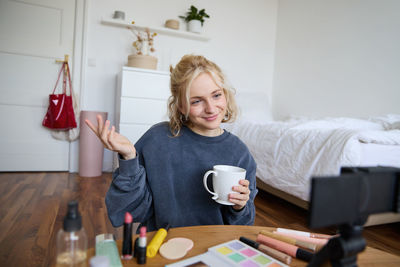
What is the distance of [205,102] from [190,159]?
0.58 ft

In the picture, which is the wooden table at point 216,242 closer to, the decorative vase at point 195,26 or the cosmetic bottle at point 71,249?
the cosmetic bottle at point 71,249

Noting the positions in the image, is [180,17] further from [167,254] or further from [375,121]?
[167,254]

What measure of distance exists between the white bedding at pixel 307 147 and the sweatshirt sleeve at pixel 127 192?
1221mm

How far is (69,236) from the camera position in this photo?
0.41 meters

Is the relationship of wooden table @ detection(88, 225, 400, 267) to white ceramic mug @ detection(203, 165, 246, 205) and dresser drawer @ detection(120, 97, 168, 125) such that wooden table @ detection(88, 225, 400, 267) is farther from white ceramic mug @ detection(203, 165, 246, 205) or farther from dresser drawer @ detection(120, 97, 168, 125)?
dresser drawer @ detection(120, 97, 168, 125)

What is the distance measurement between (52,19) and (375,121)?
125 inches

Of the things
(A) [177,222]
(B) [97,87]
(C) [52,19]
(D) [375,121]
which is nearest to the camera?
(A) [177,222]

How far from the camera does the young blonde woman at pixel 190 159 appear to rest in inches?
31.8

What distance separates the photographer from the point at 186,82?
0.83m

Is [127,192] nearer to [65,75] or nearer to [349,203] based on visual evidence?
[349,203]

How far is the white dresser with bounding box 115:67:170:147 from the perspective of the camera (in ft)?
8.96

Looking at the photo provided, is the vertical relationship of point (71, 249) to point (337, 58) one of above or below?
below

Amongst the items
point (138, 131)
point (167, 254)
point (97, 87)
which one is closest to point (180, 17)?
point (97, 87)

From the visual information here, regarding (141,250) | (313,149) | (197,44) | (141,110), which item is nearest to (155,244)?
(141,250)
